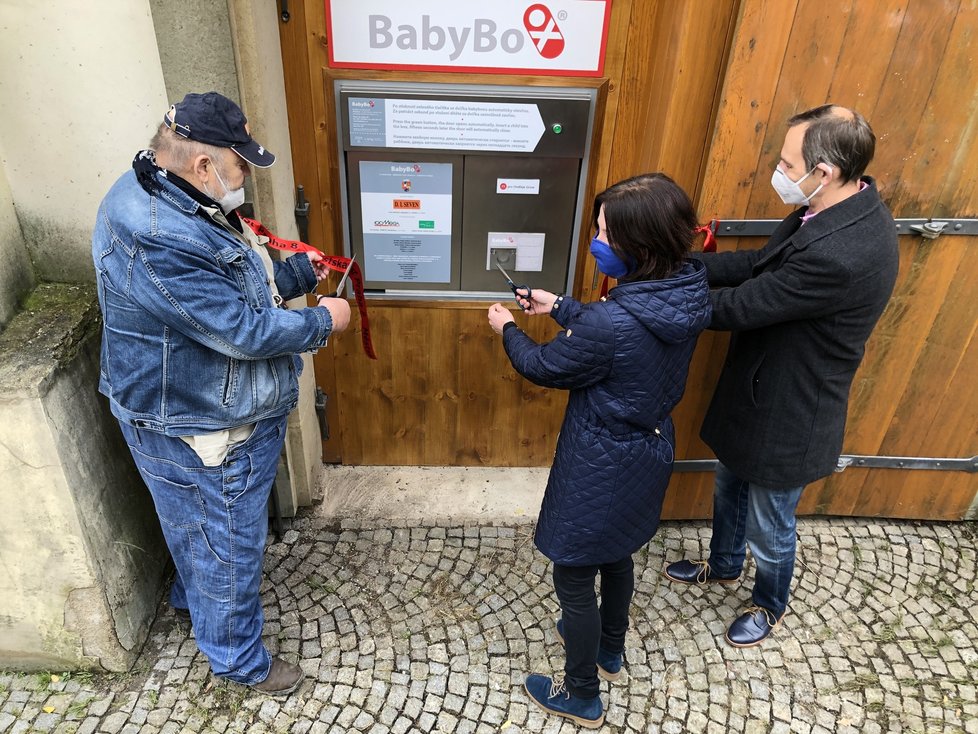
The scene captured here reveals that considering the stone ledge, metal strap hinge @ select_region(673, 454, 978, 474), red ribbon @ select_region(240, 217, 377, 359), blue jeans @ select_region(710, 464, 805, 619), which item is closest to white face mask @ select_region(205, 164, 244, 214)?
red ribbon @ select_region(240, 217, 377, 359)

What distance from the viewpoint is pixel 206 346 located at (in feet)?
7.73

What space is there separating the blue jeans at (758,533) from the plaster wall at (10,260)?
9.99 feet

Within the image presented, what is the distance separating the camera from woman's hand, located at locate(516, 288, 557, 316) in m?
2.57

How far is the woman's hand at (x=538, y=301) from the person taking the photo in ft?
8.45

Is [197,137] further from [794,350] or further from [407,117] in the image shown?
[794,350]

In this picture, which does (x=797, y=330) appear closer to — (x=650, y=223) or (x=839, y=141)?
(x=839, y=141)

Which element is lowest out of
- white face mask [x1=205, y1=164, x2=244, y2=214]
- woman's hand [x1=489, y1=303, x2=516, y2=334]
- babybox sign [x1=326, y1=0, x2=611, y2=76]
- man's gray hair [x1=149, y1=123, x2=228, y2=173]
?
woman's hand [x1=489, y1=303, x2=516, y2=334]

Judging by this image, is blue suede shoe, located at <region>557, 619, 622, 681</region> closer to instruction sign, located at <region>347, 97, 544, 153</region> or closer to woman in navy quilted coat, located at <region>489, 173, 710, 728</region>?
woman in navy quilted coat, located at <region>489, 173, 710, 728</region>

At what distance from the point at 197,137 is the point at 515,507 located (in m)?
2.53

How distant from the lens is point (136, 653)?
123 inches

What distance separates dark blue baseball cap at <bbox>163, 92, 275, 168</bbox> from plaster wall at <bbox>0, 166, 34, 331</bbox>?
3.39 feet

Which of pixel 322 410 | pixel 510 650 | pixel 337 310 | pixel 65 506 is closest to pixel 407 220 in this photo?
pixel 337 310


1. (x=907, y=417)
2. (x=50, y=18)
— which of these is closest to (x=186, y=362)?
(x=50, y=18)

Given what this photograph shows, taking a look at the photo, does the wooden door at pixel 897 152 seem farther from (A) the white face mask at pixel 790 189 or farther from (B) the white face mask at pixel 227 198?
(B) the white face mask at pixel 227 198
